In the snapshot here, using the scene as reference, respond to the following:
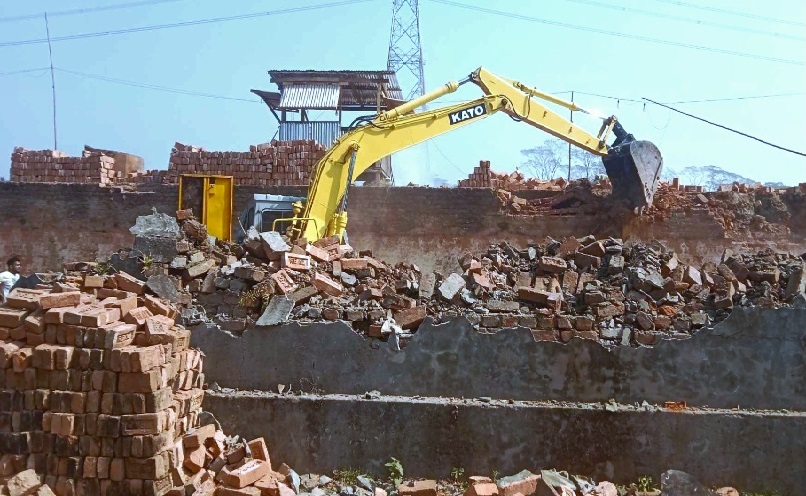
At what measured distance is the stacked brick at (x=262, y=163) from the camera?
1279cm

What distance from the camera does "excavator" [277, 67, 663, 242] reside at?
9.16 meters

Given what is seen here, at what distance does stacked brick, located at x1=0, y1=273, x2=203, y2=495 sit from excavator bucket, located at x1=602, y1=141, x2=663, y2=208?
934cm

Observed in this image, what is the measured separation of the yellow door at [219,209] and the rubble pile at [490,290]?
367cm

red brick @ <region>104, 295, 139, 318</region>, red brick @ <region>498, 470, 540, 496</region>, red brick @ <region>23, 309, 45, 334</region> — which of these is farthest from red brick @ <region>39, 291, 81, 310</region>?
red brick @ <region>498, 470, 540, 496</region>

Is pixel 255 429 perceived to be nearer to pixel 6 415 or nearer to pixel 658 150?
pixel 6 415

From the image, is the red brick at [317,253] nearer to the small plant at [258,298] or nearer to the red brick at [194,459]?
the small plant at [258,298]

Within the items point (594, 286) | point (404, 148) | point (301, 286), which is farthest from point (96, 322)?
point (404, 148)

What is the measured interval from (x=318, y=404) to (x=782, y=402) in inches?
160

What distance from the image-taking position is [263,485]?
4.88 meters

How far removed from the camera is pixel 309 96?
15148mm

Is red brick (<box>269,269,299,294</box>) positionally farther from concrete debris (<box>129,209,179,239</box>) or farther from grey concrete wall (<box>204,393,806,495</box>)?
concrete debris (<box>129,209,179,239</box>)

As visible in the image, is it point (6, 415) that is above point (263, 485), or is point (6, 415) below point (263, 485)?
above

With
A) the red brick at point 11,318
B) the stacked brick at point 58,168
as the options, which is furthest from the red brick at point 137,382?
the stacked brick at point 58,168

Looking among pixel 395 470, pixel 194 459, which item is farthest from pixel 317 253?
pixel 194 459
